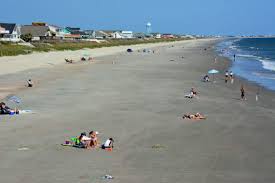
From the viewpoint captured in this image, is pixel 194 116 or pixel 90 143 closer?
pixel 90 143

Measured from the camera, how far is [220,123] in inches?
A: 873

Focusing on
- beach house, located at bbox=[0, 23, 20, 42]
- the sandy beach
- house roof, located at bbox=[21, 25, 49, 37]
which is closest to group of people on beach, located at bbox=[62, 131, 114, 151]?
the sandy beach

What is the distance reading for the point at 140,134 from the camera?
63.6 feet

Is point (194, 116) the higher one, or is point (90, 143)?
point (90, 143)

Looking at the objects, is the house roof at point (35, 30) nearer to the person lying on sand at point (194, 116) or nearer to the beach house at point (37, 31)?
the beach house at point (37, 31)

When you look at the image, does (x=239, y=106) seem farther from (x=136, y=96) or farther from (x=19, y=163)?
(x=19, y=163)

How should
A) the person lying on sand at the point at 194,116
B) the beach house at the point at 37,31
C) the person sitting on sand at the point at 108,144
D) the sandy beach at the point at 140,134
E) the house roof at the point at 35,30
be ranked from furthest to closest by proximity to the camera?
the house roof at the point at 35,30
the beach house at the point at 37,31
the person lying on sand at the point at 194,116
the person sitting on sand at the point at 108,144
the sandy beach at the point at 140,134

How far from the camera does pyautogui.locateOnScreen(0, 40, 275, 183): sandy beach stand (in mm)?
14078

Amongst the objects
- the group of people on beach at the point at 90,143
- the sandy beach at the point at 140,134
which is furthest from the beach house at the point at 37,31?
the group of people on beach at the point at 90,143

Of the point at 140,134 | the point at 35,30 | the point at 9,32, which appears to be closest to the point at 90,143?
the point at 140,134

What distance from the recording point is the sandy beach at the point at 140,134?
14.1 metres

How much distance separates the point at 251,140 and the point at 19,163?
8.73m

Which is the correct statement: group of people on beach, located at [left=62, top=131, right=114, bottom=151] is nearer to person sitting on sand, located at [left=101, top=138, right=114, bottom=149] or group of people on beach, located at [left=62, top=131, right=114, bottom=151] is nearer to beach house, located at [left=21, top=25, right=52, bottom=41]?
person sitting on sand, located at [left=101, top=138, right=114, bottom=149]

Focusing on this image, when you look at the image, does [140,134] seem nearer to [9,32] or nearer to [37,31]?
[9,32]
